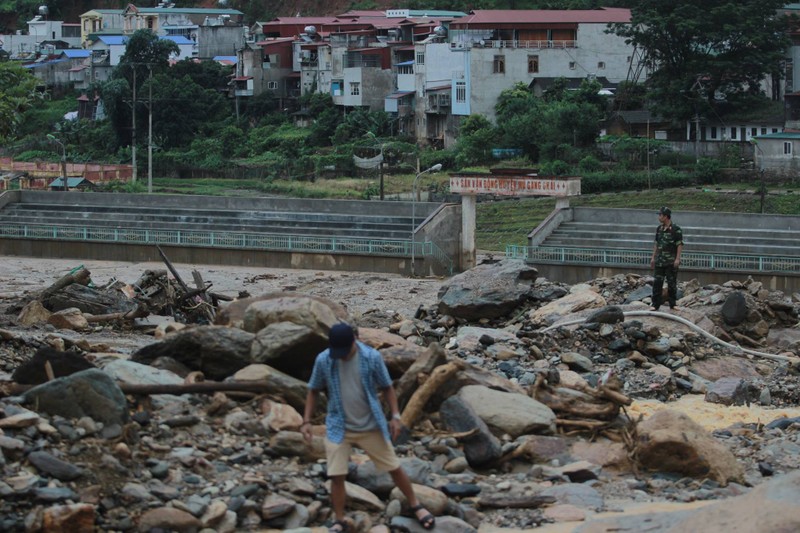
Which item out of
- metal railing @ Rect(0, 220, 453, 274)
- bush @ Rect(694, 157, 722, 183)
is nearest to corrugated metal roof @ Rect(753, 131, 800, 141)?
bush @ Rect(694, 157, 722, 183)

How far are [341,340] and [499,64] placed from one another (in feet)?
202

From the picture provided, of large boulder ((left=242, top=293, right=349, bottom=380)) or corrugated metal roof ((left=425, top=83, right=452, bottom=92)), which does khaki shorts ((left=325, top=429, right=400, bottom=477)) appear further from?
corrugated metal roof ((left=425, top=83, right=452, bottom=92))

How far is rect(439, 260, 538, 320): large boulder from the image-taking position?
22422 millimetres

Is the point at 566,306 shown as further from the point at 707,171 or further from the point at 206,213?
A: the point at 707,171

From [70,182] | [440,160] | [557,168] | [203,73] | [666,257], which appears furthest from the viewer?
[203,73]

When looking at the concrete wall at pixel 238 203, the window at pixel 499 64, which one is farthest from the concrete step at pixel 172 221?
the window at pixel 499 64

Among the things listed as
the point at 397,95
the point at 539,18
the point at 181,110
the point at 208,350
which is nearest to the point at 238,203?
the point at 539,18

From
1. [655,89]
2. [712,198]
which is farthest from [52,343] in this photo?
[655,89]

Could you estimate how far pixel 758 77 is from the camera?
65.1 metres

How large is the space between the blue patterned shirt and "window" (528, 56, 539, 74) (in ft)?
202

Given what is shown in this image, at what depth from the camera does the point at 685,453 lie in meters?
12.7

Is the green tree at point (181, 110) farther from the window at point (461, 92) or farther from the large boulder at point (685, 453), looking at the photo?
the large boulder at point (685, 453)

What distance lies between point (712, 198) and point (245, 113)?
117 feet

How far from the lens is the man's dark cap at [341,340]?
1012cm
